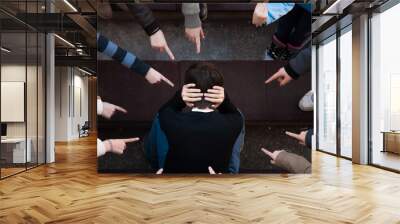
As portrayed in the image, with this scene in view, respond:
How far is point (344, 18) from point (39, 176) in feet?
22.1

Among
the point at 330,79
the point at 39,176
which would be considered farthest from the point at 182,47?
the point at 330,79

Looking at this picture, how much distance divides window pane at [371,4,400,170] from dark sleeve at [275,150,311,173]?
1837 mm

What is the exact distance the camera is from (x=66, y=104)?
16.2 metres

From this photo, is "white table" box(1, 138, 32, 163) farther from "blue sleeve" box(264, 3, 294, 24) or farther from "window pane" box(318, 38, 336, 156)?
"window pane" box(318, 38, 336, 156)

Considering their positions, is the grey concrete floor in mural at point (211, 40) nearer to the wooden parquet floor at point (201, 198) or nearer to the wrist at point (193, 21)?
the wrist at point (193, 21)

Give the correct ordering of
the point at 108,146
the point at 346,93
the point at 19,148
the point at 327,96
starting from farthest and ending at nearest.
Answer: the point at 327,96
the point at 346,93
the point at 19,148
the point at 108,146

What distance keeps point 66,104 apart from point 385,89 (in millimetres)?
12462

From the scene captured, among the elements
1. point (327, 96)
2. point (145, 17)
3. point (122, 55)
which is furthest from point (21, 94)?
point (327, 96)

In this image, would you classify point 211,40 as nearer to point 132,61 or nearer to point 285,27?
point 285,27

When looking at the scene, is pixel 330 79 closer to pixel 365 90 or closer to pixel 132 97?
pixel 365 90

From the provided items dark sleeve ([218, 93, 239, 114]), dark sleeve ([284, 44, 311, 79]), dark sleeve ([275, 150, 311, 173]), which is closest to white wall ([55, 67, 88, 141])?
dark sleeve ([218, 93, 239, 114])

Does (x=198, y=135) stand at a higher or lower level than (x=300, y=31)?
lower

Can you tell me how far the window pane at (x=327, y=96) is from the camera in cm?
1038

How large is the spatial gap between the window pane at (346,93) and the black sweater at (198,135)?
364 centimetres
